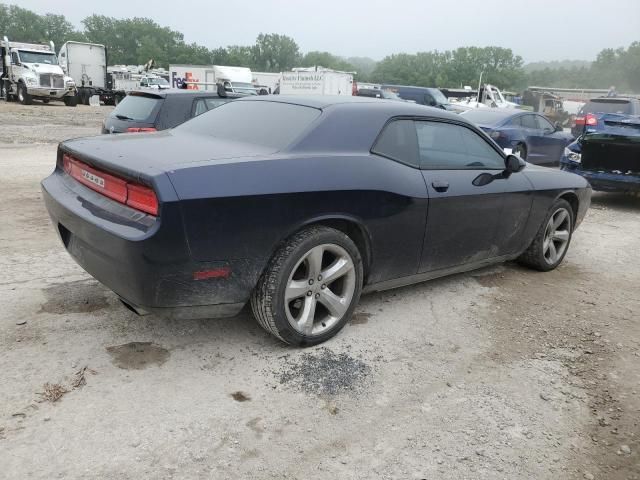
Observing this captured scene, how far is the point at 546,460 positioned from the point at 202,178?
2.07 meters

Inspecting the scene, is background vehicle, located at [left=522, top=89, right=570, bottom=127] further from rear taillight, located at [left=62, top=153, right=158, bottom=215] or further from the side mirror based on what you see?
rear taillight, located at [left=62, top=153, right=158, bottom=215]

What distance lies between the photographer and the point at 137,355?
3086 mm

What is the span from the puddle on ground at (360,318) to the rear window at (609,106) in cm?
1329

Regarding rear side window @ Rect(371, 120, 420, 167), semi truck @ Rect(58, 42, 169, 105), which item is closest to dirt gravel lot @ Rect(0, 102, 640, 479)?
rear side window @ Rect(371, 120, 420, 167)

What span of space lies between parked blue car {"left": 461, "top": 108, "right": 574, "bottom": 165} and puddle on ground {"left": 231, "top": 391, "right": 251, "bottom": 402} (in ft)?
29.8

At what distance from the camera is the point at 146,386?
279cm

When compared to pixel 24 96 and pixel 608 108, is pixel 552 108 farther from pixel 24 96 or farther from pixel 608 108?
pixel 24 96

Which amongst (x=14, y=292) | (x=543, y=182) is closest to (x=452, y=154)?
(x=543, y=182)

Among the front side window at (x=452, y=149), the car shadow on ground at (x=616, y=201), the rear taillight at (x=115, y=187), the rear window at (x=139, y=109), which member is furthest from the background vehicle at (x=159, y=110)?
the car shadow on ground at (x=616, y=201)

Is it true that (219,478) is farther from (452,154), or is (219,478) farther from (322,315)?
(452,154)

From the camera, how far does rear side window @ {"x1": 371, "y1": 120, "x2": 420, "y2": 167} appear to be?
3539mm

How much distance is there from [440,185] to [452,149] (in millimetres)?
446

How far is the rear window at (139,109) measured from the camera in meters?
7.10

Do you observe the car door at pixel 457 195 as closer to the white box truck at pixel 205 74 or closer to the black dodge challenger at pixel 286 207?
the black dodge challenger at pixel 286 207
